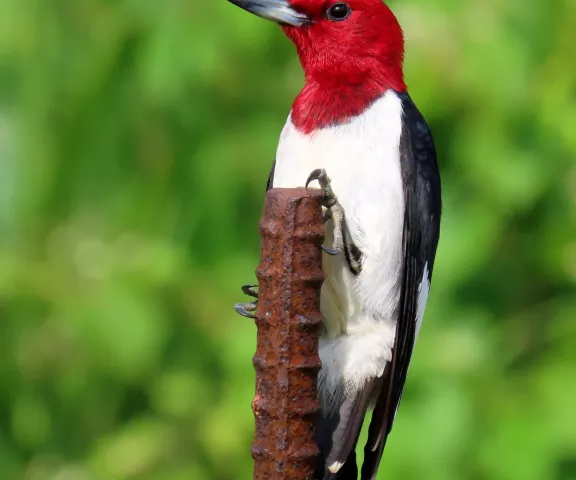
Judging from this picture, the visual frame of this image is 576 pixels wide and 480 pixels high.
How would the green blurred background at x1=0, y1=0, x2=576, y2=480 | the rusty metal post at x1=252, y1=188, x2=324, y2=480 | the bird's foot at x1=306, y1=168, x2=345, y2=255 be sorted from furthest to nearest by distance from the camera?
the green blurred background at x1=0, y1=0, x2=576, y2=480
the bird's foot at x1=306, y1=168, x2=345, y2=255
the rusty metal post at x1=252, y1=188, x2=324, y2=480

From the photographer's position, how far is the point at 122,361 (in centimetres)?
375

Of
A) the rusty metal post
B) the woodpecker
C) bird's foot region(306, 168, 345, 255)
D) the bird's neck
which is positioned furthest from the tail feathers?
the rusty metal post

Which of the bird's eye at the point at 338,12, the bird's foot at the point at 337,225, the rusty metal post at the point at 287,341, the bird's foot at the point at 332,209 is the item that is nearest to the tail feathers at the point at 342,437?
the bird's foot at the point at 337,225

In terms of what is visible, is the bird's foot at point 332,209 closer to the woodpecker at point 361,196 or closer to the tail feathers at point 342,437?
the woodpecker at point 361,196

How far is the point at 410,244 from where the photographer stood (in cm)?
270

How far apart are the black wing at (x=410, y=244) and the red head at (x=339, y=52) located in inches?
4.2

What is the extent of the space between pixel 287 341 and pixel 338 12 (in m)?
1.32

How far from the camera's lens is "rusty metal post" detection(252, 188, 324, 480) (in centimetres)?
174

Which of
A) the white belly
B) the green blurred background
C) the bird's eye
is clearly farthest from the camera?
the green blurred background

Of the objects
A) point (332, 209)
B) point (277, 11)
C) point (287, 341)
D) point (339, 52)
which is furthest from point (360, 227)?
point (287, 341)

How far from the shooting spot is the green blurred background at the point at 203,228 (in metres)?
3.58

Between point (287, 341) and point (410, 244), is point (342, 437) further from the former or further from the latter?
point (287, 341)

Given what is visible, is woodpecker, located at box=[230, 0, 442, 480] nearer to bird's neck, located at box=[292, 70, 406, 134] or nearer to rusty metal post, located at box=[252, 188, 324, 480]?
bird's neck, located at box=[292, 70, 406, 134]

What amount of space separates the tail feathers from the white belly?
1.6 inches
